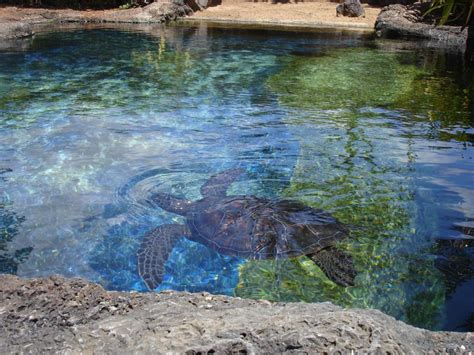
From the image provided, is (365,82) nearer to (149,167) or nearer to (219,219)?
(149,167)

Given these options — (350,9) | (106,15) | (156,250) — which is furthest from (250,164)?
(350,9)

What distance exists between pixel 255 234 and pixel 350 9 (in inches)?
881

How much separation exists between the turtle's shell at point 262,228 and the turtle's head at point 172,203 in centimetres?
13

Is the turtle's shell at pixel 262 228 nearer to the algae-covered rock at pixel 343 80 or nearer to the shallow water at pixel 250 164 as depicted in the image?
the shallow water at pixel 250 164

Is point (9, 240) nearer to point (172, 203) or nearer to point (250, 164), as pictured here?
point (172, 203)

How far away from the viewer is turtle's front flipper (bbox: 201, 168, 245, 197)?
18.0ft

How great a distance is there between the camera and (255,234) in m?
4.50

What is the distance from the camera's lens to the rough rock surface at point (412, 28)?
59.9 ft

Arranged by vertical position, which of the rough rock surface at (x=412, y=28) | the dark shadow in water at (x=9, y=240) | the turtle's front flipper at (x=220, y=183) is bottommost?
the dark shadow in water at (x=9, y=240)

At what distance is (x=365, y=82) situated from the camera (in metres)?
11.4

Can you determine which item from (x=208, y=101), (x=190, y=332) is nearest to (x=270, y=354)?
(x=190, y=332)

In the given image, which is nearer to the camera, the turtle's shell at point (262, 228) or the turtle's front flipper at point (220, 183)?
the turtle's shell at point (262, 228)

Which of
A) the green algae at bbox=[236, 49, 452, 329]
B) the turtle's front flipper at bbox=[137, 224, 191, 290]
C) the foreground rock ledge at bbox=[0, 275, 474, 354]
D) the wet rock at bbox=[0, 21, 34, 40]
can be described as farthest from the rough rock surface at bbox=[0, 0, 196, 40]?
the foreground rock ledge at bbox=[0, 275, 474, 354]

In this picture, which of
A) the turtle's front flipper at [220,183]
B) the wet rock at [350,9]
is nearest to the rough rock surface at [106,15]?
the wet rock at [350,9]
